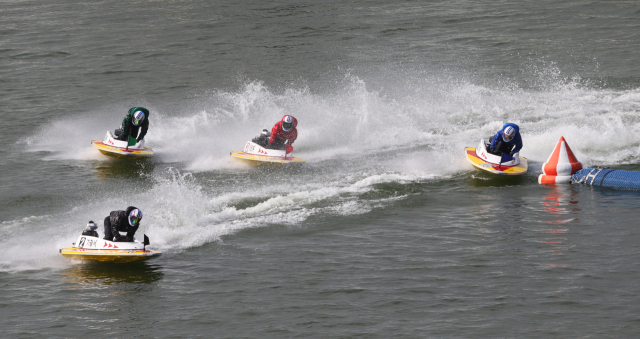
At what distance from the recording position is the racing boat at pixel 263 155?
23844mm

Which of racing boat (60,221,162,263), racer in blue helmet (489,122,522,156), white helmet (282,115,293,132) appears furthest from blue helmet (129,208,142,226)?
racer in blue helmet (489,122,522,156)

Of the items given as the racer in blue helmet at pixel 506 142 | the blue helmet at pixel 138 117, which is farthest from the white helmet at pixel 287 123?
the racer in blue helmet at pixel 506 142

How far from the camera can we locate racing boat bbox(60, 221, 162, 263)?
635 inches

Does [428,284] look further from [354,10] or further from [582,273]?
[354,10]

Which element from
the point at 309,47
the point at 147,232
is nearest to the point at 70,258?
the point at 147,232

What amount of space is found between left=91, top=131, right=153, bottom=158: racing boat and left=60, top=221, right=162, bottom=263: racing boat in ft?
27.8

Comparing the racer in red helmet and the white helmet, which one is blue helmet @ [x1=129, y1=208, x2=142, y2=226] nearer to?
the racer in red helmet

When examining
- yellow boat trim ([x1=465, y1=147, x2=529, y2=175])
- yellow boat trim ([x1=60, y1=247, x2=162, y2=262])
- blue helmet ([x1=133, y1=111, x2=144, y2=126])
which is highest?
blue helmet ([x1=133, y1=111, x2=144, y2=126])

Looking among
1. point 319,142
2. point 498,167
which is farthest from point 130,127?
point 498,167

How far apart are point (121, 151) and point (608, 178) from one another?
1586 centimetres

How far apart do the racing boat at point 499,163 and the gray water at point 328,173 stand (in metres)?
0.35

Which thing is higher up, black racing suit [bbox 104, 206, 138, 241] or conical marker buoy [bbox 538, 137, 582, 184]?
conical marker buoy [bbox 538, 137, 582, 184]

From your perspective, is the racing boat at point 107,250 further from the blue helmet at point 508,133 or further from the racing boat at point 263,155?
the blue helmet at point 508,133

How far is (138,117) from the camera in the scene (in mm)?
24453
